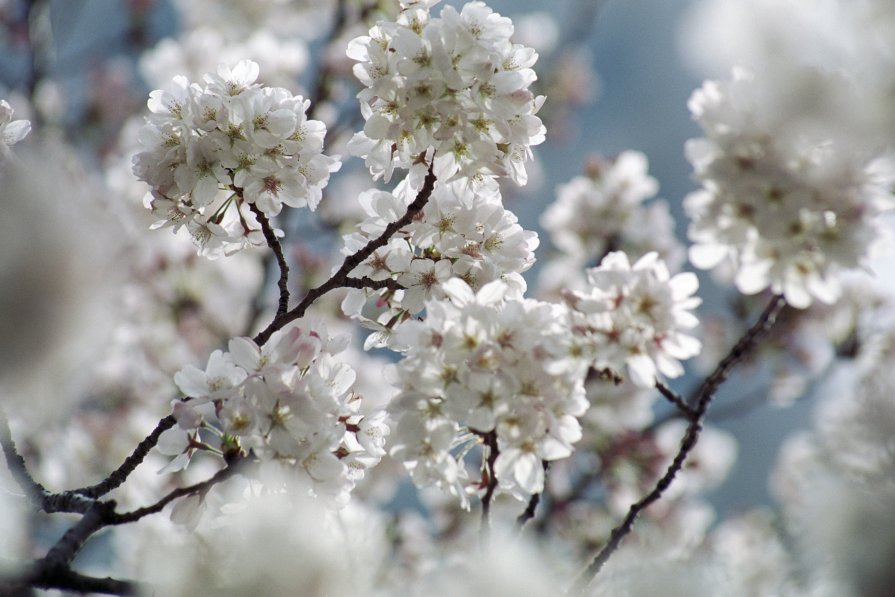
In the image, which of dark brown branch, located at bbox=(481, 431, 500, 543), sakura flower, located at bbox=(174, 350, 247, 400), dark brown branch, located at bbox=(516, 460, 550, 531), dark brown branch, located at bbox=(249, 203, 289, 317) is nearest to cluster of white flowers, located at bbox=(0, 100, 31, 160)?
dark brown branch, located at bbox=(249, 203, 289, 317)

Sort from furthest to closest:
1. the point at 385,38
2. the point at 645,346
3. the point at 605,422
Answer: the point at 605,422, the point at 385,38, the point at 645,346

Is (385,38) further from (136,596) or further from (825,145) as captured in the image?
(136,596)

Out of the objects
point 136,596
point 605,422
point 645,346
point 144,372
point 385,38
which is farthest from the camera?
point 144,372

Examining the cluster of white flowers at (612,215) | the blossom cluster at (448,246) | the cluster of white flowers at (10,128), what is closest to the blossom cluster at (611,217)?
the cluster of white flowers at (612,215)

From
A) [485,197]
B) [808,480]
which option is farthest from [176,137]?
[808,480]

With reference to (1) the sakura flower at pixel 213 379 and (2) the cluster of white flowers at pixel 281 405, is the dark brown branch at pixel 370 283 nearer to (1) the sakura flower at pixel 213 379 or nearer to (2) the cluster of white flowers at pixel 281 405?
(2) the cluster of white flowers at pixel 281 405

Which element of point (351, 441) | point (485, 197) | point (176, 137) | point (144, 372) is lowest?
point (351, 441)

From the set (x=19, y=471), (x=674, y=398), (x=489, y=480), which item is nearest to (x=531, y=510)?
(x=489, y=480)

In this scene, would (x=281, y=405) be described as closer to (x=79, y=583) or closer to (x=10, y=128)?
(x=79, y=583)
